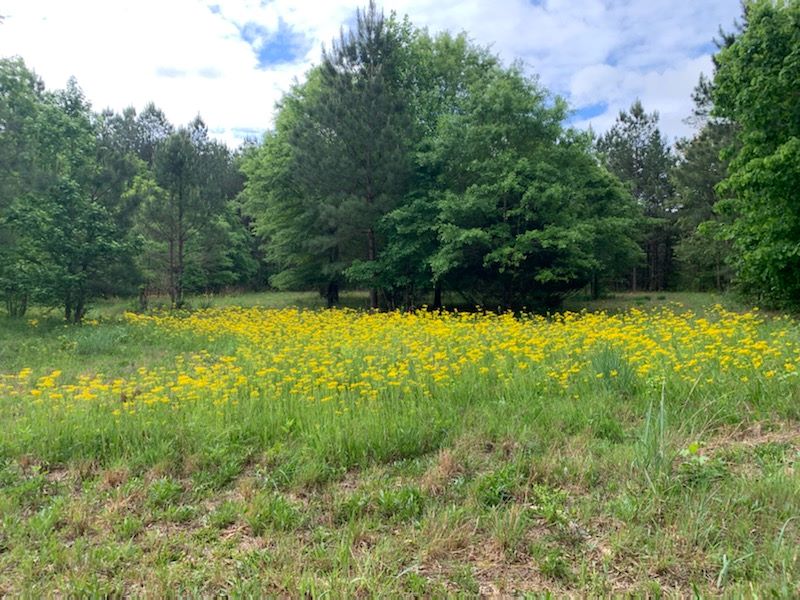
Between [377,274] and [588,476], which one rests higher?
[377,274]

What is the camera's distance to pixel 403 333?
26.9 feet

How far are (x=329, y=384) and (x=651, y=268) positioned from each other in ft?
115

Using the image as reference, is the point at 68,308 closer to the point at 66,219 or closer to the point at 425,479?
the point at 66,219

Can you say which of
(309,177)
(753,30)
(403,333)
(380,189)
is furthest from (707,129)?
(403,333)

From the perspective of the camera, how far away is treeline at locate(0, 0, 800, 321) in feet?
38.7

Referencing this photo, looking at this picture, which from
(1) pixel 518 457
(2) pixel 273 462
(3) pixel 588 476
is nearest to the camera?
(3) pixel 588 476

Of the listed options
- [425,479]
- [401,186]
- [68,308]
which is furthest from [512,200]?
[68,308]

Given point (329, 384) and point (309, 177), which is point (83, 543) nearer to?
point (329, 384)

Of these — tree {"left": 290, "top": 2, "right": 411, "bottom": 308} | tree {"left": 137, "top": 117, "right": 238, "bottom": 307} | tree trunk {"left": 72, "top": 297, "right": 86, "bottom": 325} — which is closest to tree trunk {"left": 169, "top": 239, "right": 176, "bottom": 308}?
tree {"left": 137, "top": 117, "right": 238, "bottom": 307}

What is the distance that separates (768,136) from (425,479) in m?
13.4

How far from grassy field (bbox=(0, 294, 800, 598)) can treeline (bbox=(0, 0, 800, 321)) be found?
855cm

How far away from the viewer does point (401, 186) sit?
1664 centimetres

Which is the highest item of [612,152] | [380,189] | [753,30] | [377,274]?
[612,152]

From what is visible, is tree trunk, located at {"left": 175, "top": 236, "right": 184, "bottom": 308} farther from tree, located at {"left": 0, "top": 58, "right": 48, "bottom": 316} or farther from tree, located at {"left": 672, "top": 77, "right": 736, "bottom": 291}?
tree, located at {"left": 672, "top": 77, "right": 736, "bottom": 291}
